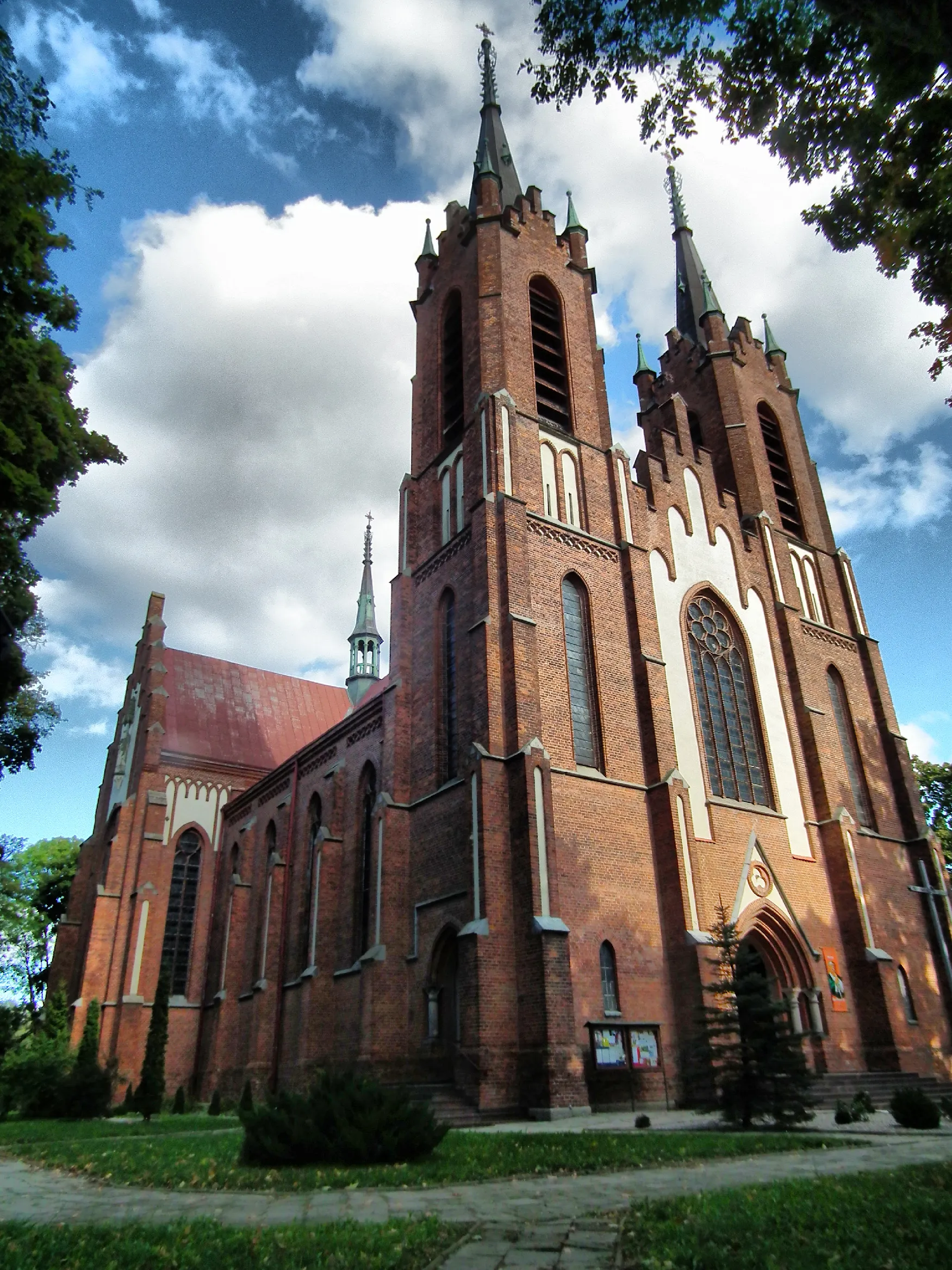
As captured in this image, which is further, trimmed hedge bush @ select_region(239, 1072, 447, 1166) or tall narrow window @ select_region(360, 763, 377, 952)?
tall narrow window @ select_region(360, 763, 377, 952)

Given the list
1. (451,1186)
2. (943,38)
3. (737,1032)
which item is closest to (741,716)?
(737,1032)

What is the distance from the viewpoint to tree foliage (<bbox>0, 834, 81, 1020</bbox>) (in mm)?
39906

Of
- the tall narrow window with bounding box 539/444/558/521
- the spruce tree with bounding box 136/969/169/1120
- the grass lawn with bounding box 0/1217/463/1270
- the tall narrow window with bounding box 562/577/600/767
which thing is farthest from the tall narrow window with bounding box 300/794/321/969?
the grass lawn with bounding box 0/1217/463/1270

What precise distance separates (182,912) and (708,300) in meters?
27.9

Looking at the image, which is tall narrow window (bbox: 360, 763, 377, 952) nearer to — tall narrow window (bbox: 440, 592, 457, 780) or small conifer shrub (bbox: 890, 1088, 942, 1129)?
tall narrow window (bbox: 440, 592, 457, 780)

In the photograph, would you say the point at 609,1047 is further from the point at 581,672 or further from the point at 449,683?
the point at 449,683

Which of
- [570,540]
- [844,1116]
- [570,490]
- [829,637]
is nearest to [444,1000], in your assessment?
[844,1116]

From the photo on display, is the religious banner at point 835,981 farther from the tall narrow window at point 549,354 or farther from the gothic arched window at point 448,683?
the tall narrow window at point 549,354

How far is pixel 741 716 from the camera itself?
22875mm

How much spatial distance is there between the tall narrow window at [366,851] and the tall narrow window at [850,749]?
41.8 ft

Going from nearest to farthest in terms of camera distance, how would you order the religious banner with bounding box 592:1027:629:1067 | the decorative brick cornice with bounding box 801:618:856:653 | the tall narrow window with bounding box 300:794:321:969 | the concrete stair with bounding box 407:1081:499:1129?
the concrete stair with bounding box 407:1081:499:1129
the religious banner with bounding box 592:1027:629:1067
the tall narrow window with bounding box 300:794:321:969
the decorative brick cornice with bounding box 801:618:856:653

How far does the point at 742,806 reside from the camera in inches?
826

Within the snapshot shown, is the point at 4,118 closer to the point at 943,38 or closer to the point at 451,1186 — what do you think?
the point at 943,38

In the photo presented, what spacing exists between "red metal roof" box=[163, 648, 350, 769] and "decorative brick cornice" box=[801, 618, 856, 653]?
20.3 m
